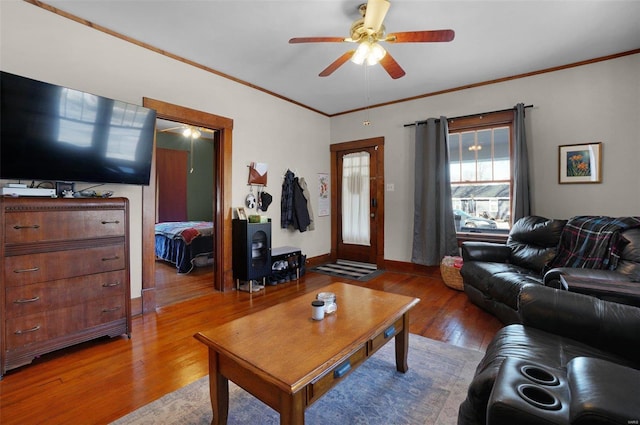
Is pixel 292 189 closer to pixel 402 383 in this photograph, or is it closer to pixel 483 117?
pixel 483 117

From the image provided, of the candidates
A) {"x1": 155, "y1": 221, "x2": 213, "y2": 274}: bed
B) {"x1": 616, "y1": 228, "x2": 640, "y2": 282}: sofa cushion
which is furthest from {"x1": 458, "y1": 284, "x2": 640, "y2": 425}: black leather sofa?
{"x1": 155, "y1": 221, "x2": 213, "y2": 274}: bed

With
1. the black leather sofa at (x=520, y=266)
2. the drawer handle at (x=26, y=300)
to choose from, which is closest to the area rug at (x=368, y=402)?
the black leather sofa at (x=520, y=266)

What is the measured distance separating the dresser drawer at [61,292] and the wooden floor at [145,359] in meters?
0.41

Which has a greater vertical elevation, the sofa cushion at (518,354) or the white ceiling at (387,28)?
the white ceiling at (387,28)

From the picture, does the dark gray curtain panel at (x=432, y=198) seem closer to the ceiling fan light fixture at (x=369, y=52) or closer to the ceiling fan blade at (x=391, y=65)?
the ceiling fan blade at (x=391, y=65)

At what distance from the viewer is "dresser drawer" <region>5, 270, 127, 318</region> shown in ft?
6.37

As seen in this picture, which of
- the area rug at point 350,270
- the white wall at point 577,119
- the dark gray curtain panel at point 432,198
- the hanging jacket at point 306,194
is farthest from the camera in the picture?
the hanging jacket at point 306,194

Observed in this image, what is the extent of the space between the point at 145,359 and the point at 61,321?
67 cm

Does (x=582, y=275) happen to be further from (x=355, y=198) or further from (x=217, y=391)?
(x=355, y=198)

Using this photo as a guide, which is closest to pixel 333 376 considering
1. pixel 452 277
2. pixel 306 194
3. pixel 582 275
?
pixel 582 275

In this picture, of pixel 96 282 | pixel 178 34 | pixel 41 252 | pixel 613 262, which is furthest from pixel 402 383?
pixel 178 34

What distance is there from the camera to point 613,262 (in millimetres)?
2369

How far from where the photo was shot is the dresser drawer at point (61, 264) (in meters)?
1.94

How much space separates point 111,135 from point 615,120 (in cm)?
512
